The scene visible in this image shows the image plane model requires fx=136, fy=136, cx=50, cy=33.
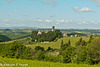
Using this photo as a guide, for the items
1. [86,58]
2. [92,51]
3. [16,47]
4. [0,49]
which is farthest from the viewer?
[0,49]

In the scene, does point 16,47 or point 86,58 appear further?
point 16,47

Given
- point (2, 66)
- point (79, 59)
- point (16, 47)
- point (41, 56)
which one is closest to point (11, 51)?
point (16, 47)

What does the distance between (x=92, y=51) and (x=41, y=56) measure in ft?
85.3

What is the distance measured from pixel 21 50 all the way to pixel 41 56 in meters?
23.0

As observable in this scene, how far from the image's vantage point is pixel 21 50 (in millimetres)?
88625

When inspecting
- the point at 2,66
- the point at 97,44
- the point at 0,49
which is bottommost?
the point at 0,49

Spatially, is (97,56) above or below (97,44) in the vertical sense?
below

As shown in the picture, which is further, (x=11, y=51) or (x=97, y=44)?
(x=11, y=51)

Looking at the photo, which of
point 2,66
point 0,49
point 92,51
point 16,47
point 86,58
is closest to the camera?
point 2,66

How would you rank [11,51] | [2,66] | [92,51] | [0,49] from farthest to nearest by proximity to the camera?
[0,49] → [11,51] → [92,51] → [2,66]

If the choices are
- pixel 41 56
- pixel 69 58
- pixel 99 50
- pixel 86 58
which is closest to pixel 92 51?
pixel 99 50

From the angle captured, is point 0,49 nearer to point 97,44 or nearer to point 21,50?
point 21,50

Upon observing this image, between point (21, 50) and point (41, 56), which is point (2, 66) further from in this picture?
point (21, 50)

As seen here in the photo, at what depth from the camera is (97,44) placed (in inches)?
2835
